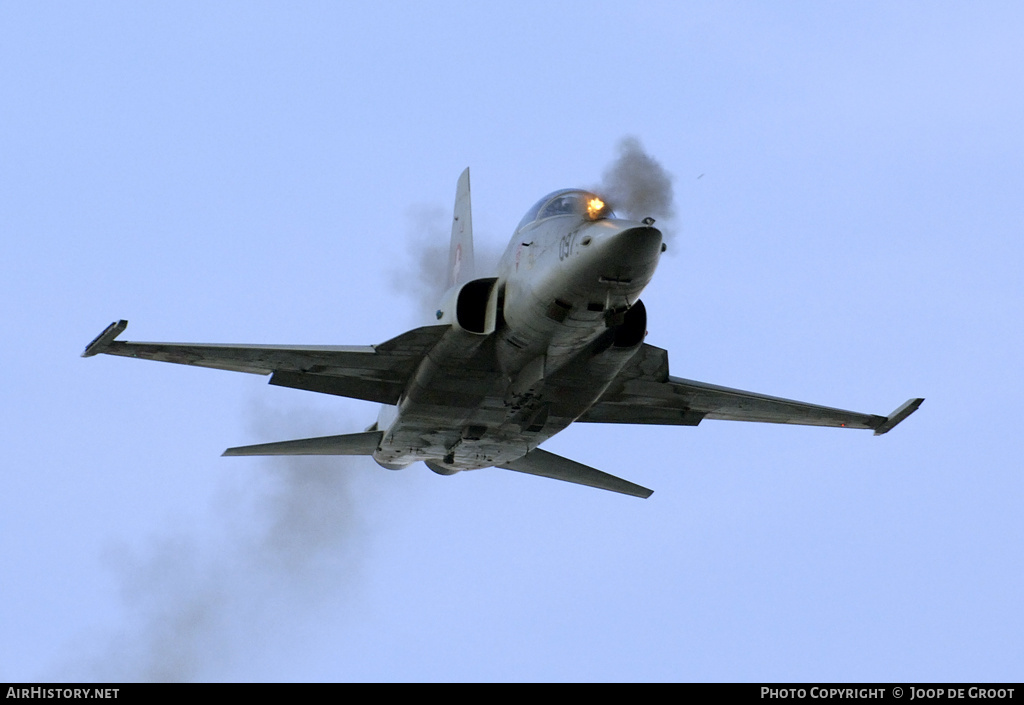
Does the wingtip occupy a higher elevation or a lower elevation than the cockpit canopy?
lower

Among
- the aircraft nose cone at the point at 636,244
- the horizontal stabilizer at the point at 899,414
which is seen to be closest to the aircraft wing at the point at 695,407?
the horizontal stabilizer at the point at 899,414

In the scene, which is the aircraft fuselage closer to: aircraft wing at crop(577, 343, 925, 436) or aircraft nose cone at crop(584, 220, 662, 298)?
aircraft nose cone at crop(584, 220, 662, 298)

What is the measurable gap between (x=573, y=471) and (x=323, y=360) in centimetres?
679

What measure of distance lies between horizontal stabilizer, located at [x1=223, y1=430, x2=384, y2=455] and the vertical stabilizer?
4.46 m

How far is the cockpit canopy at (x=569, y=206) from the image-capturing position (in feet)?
66.9

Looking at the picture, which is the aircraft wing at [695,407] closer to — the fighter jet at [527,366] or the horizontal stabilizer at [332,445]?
the fighter jet at [527,366]

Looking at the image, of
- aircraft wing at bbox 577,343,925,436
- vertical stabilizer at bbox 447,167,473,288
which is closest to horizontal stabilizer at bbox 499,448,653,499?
aircraft wing at bbox 577,343,925,436

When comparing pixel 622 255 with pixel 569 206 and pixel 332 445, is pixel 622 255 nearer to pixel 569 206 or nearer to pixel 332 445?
pixel 569 206

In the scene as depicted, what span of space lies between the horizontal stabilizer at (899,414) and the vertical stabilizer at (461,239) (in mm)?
9159

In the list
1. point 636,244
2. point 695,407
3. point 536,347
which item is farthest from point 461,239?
point 636,244

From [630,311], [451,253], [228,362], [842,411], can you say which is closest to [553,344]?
[630,311]

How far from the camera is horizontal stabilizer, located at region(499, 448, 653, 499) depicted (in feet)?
91.7
